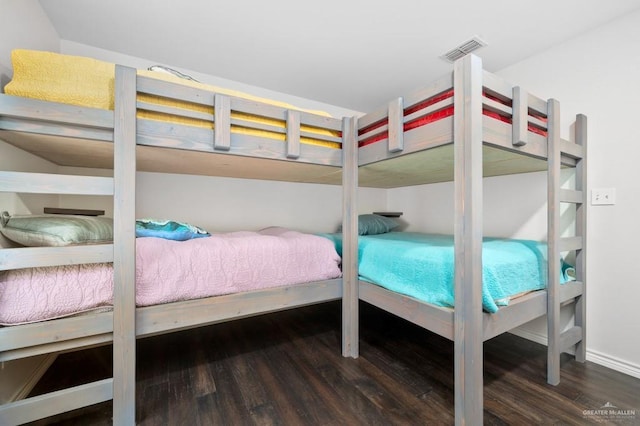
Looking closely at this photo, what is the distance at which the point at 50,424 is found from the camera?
1.13m

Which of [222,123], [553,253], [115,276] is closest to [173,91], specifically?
[222,123]

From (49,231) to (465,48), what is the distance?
2.70 metres

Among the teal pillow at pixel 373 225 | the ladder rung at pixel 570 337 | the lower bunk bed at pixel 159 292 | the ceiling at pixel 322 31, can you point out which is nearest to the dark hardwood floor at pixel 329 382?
the ladder rung at pixel 570 337

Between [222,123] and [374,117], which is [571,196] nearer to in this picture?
[374,117]

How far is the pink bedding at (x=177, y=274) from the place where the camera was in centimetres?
100

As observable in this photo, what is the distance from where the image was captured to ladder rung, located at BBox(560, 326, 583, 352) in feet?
4.93

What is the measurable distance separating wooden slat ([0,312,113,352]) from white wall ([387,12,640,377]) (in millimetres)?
2772

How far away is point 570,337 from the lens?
5.10 ft

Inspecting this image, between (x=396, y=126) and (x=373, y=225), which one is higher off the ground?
(x=396, y=126)

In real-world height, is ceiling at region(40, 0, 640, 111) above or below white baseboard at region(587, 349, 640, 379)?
above

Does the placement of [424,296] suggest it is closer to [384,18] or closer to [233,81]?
[384,18]

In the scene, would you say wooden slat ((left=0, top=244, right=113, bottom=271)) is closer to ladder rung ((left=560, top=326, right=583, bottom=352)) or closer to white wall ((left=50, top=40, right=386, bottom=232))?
white wall ((left=50, top=40, right=386, bottom=232))

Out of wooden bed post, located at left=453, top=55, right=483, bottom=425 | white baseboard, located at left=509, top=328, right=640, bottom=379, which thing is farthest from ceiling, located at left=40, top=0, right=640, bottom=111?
white baseboard, located at left=509, top=328, right=640, bottom=379

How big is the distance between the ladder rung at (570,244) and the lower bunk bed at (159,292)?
4.47 ft
